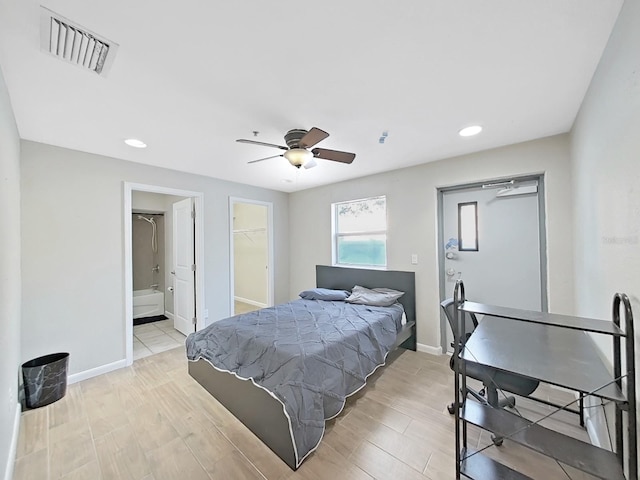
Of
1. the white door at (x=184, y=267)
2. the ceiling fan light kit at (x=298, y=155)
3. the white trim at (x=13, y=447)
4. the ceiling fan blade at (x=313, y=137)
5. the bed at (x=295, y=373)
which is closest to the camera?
the white trim at (x=13, y=447)

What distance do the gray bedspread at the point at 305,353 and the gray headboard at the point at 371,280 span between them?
338mm

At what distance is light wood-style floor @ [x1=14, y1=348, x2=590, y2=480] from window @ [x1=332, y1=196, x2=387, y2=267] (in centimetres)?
179

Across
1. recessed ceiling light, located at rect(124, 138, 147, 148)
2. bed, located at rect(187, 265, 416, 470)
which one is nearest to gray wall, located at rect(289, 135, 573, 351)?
bed, located at rect(187, 265, 416, 470)

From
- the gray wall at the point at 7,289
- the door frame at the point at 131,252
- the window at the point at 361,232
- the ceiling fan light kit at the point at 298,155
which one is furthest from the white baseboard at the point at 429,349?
the gray wall at the point at 7,289

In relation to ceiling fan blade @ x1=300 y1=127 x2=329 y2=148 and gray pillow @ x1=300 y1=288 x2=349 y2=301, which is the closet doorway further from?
ceiling fan blade @ x1=300 y1=127 x2=329 y2=148

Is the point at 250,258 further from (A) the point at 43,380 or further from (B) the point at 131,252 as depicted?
(A) the point at 43,380

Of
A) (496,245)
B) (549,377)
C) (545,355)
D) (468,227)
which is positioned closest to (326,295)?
(468,227)

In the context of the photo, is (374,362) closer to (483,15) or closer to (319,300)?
(319,300)

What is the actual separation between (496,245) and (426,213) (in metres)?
0.83

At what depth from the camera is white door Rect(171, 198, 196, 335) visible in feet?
12.2

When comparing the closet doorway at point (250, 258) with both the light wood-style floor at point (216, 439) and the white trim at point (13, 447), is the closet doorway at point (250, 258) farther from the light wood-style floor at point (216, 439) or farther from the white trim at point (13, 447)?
the white trim at point (13, 447)

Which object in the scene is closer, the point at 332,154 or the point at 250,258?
the point at 332,154

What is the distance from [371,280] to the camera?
3.69m

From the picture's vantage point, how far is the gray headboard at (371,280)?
3.30 m
